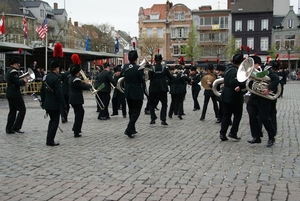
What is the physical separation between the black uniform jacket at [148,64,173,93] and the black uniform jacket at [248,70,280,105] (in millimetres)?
3549

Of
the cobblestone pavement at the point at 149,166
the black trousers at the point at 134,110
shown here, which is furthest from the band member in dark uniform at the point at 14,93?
the black trousers at the point at 134,110

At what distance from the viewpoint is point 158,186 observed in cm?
585

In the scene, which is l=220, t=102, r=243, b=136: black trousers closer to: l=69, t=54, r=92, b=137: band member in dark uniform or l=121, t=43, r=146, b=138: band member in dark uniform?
l=121, t=43, r=146, b=138: band member in dark uniform

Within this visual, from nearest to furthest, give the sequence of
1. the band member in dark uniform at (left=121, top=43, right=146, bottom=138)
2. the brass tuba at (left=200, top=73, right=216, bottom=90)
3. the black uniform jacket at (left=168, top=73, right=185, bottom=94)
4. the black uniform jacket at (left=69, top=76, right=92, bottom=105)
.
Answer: the band member in dark uniform at (left=121, top=43, right=146, bottom=138) < the black uniform jacket at (left=69, top=76, right=92, bottom=105) < the brass tuba at (left=200, top=73, right=216, bottom=90) < the black uniform jacket at (left=168, top=73, right=185, bottom=94)

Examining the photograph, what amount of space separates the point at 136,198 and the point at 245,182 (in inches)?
67.8

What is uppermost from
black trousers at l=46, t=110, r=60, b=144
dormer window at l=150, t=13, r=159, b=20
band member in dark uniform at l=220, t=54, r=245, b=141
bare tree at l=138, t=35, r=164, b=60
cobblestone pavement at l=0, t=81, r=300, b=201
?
dormer window at l=150, t=13, r=159, b=20

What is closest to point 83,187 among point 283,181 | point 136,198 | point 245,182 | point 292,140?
point 136,198

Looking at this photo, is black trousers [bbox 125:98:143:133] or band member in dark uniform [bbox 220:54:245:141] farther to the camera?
black trousers [bbox 125:98:143:133]

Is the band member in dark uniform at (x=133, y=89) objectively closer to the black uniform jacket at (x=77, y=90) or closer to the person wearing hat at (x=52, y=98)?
the black uniform jacket at (x=77, y=90)

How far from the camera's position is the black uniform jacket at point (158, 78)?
11969mm

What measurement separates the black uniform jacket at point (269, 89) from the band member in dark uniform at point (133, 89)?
108 inches

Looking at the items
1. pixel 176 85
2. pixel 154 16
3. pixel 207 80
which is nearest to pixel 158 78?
pixel 176 85

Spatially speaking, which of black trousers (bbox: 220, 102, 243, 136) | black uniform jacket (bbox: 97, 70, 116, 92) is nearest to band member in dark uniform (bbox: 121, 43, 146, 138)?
black trousers (bbox: 220, 102, 243, 136)

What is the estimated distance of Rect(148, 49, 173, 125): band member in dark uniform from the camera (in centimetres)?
1198
